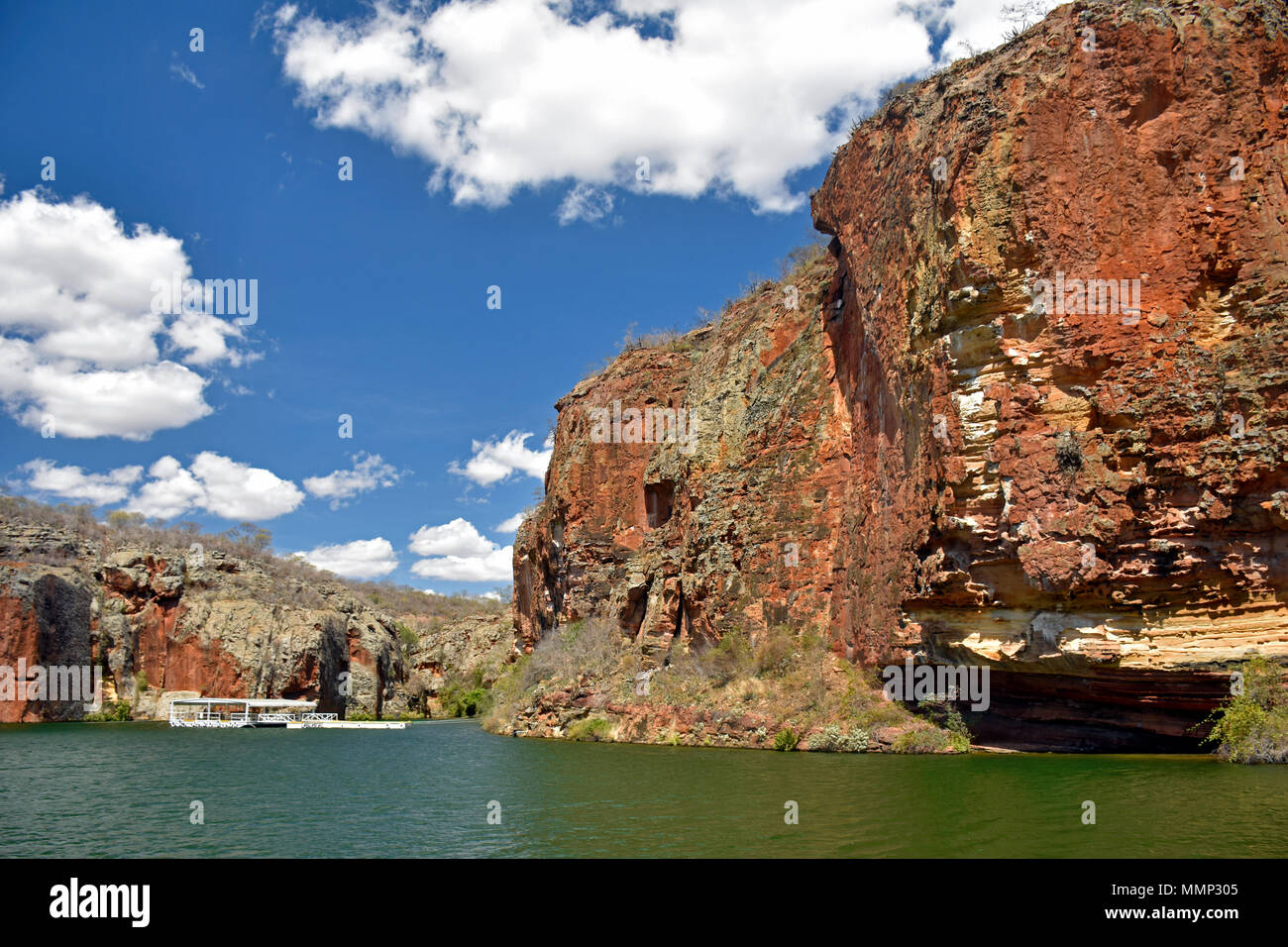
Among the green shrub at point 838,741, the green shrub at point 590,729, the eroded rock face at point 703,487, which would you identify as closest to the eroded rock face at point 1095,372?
the green shrub at point 838,741

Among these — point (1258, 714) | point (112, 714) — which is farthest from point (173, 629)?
point (1258, 714)

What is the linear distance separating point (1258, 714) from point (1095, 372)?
8962 mm

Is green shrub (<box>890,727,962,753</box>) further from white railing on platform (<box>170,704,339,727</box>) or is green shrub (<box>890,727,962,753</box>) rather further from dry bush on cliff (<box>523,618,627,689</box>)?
white railing on platform (<box>170,704,339,727</box>)

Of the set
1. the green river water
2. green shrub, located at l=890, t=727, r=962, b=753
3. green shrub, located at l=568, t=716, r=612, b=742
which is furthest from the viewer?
green shrub, located at l=568, t=716, r=612, b=742

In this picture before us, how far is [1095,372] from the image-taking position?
73.6 ft

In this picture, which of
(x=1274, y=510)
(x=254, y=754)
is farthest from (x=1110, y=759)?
(x=254, y=754)

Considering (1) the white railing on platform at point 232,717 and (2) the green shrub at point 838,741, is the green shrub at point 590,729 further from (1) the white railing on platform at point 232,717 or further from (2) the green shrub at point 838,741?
(1) the white railing on platform at point 232,717

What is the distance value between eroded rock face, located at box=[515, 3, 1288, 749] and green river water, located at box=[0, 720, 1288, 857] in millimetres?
3036

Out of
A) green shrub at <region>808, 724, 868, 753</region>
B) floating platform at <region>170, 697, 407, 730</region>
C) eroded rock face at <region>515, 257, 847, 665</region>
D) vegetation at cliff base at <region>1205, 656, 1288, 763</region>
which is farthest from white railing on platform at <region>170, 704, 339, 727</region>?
vegetation at cliff base at <region>1205, 656, 1288, 763</region>

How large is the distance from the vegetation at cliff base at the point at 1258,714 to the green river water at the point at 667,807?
0.89m

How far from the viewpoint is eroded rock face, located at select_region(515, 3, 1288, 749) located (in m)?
20.7

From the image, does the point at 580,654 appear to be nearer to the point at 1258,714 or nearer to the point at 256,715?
the point at 1258,714

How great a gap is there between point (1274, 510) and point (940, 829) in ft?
41.4
